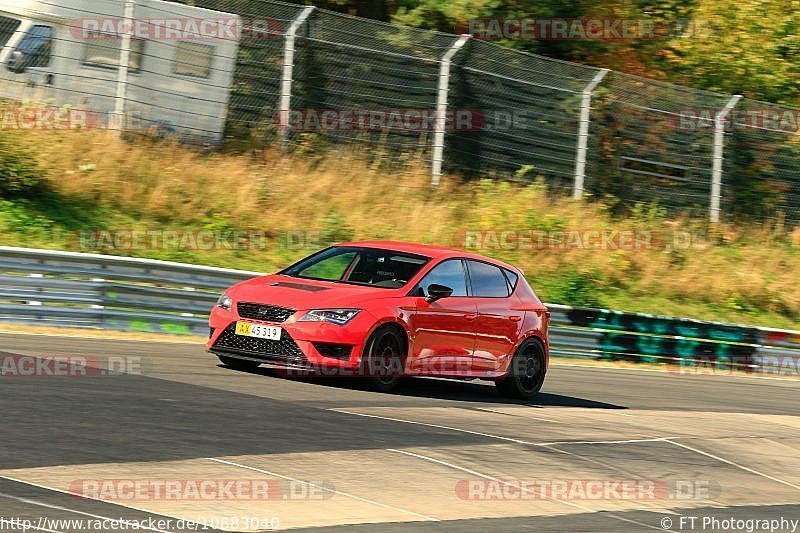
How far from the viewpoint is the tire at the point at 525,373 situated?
1477 centimetres

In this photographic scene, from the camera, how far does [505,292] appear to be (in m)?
14.8

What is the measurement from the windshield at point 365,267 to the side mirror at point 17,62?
9.11 m

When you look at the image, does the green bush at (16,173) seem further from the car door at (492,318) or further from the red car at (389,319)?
the car door at (492,318)

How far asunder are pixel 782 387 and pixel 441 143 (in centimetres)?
767

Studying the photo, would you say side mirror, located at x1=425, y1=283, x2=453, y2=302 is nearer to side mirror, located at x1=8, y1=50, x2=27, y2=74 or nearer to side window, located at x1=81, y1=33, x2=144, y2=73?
side window, located at x1=81, y1=33, x2=144, y2=73

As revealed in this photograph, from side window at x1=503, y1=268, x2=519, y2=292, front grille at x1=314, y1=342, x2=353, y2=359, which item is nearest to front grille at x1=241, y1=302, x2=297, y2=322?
front grille at x1=314, y1=342, x2=353, y2=359

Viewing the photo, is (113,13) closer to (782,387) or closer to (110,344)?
(110,344)

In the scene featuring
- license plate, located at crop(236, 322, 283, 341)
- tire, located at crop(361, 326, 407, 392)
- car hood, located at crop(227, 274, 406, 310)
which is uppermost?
car hood, located at crop(227, 274, 406, 310)

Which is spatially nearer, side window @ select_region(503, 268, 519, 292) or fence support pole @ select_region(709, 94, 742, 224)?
side window @ select_region(503, 268, 519, 292)

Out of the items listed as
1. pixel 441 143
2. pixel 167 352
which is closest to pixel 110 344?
pixel 167 352

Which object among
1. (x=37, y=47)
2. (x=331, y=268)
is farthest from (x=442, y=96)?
(x=331, y=268)

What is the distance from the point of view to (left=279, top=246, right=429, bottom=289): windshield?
44.8 ft

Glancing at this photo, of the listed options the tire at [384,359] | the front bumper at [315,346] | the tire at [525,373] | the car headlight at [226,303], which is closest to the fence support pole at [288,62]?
the tire at [525,373]

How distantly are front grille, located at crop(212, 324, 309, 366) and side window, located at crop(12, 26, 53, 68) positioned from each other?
10180 millimetres
